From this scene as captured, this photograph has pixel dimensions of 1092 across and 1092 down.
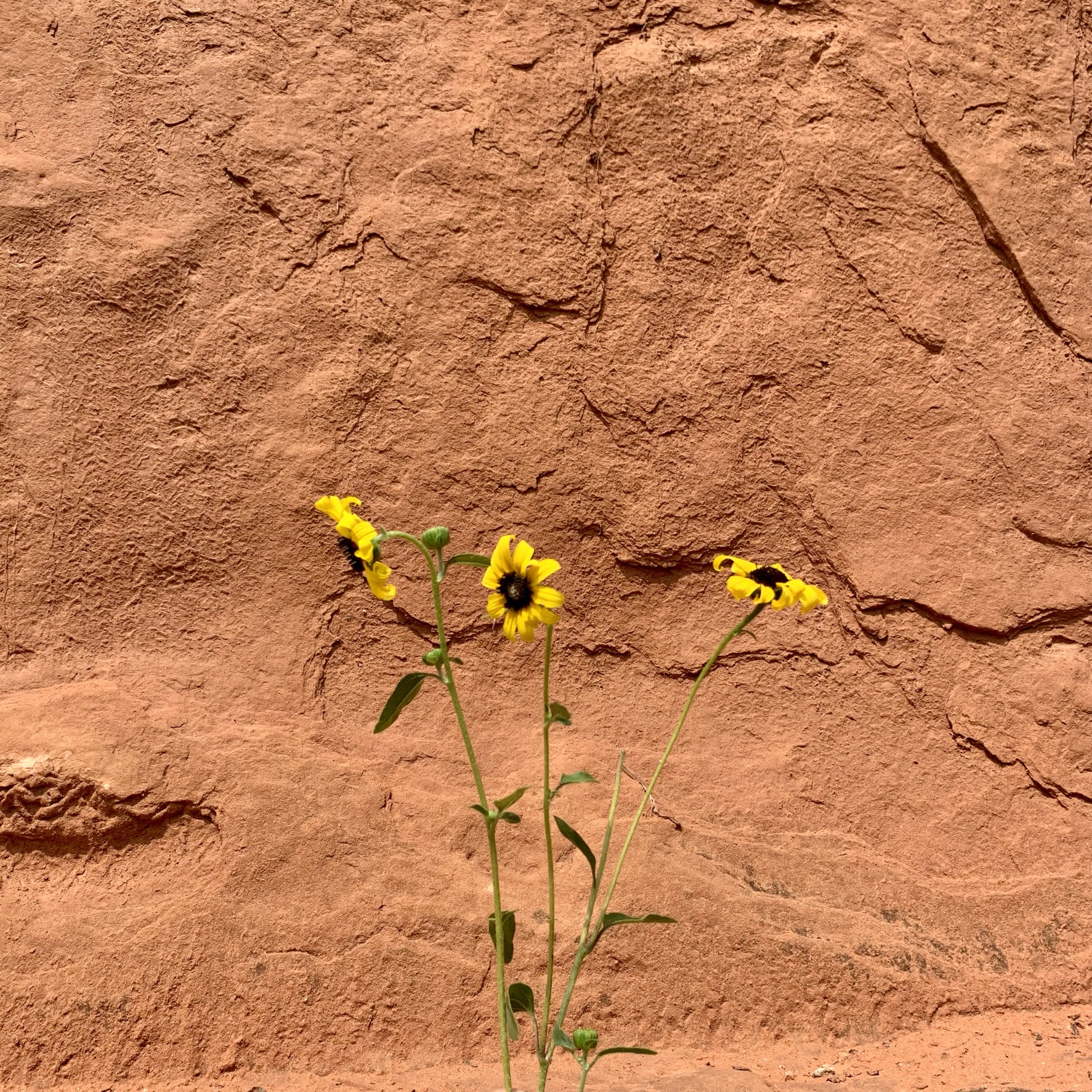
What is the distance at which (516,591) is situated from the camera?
5.90ft

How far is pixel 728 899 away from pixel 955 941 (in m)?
0.49

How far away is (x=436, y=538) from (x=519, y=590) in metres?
0.17

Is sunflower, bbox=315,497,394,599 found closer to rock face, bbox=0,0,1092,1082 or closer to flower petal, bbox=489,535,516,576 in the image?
flower petal, bbox=489,535,516,576

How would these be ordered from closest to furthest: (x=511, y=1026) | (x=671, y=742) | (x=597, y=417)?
(x=671, y=742) → (x=511, y=1026) → (x=597, y=417)

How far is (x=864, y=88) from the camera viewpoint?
276 cm

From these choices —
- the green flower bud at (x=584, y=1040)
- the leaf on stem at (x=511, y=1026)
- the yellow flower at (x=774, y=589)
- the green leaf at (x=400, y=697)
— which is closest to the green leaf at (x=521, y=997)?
the leaf on stem at (x=511, y=1026)

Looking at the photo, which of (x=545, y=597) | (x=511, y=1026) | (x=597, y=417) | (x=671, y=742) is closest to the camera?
(x=671, y=742)

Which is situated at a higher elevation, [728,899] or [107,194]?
[107,194]

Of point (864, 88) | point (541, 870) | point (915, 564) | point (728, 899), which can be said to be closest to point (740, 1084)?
point (728, 899)

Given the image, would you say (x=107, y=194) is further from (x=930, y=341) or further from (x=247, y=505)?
(x=930, y=341)

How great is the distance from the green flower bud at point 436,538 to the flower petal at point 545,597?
0.17 m

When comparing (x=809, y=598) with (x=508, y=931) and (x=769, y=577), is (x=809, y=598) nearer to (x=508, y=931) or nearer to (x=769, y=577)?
(x=769, y=577)

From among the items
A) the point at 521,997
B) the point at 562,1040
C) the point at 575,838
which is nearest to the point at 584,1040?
the point at 562,1040

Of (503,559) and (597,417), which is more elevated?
(503,559)
